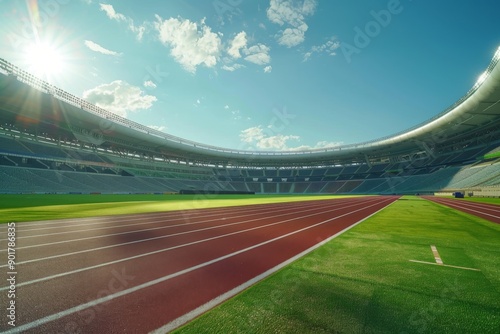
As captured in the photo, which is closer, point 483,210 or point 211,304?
point 211,304

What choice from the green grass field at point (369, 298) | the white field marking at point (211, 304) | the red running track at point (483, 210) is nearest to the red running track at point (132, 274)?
the white field marking at point (211, 304)

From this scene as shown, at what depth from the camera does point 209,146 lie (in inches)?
2420

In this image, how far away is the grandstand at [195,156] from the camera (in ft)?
98.3

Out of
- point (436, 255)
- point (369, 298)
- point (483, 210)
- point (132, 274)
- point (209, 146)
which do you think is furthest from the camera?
point (209, 146)

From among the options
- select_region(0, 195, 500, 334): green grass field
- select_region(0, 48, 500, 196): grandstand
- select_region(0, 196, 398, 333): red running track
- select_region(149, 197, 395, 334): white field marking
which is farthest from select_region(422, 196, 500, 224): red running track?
select_region(0, 48, 500, 196): grandstand

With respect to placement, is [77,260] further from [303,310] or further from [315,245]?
[315,245]

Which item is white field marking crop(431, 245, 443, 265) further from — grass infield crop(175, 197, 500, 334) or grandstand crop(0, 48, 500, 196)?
grandstand crop(0, 48, 500, 196)

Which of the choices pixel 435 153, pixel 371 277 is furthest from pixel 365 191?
pixel 371 277

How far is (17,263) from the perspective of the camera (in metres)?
4.30

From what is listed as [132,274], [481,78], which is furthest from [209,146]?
[132,274]

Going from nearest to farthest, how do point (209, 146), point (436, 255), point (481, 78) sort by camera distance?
point (436, 255)
point (481, 78)
point (209, 146)

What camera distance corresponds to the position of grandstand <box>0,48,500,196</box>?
1180 inches

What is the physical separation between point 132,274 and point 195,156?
61.5 m

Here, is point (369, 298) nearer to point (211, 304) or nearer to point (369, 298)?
point (369, 298)
